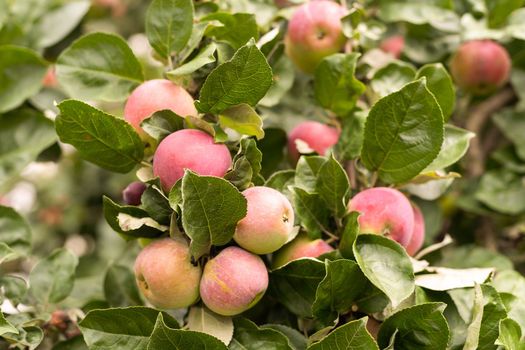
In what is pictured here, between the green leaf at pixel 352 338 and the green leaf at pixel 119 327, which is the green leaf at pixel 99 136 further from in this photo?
the green leaf at pixel 352 338

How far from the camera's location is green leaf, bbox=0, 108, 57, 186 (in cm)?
109

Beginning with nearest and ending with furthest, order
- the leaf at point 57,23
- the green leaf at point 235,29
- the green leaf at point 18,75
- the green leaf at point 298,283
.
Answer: the green leaf at point 298,283 < the green leaf at point 235,29 < the green leaf at point 18,75 < the leaf at point 57,23

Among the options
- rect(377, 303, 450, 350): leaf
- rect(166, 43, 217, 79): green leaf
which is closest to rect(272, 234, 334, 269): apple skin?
Result: rect(377, 303, 450, 350): leaf

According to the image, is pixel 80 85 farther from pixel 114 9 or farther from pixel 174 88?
pixel 114 9

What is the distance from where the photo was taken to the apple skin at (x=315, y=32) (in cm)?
102

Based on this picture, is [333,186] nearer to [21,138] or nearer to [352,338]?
[352,338]

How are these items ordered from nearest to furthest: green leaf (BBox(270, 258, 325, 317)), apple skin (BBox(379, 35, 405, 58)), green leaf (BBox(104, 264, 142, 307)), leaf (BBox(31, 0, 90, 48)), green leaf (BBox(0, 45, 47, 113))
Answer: green leaf (BBox(270, 258, 325, 317)) → green leaf (BBox(104, 264, 142, 307)) → green leaf (BBox(0, 45, 47, 113)) → leaf (BBox(31, 0, 90, 48)) → apple skin (BBox(379, 35, 405, 58))

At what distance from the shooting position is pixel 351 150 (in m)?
0.94

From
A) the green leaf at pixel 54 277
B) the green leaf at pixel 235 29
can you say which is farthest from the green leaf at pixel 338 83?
the green leaf at pixel 54 277

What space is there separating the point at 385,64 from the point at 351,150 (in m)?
0.18

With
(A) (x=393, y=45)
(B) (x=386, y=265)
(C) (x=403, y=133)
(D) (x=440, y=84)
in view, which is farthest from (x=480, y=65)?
(B) (x=386, y=265)

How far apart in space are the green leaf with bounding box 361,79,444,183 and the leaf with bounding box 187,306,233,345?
0.28 m

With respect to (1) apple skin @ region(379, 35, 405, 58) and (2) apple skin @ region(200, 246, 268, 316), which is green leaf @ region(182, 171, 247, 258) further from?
(1) apple skin @ region(379, 35, 405, 58)

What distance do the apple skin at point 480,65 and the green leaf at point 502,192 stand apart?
0.55 ft
